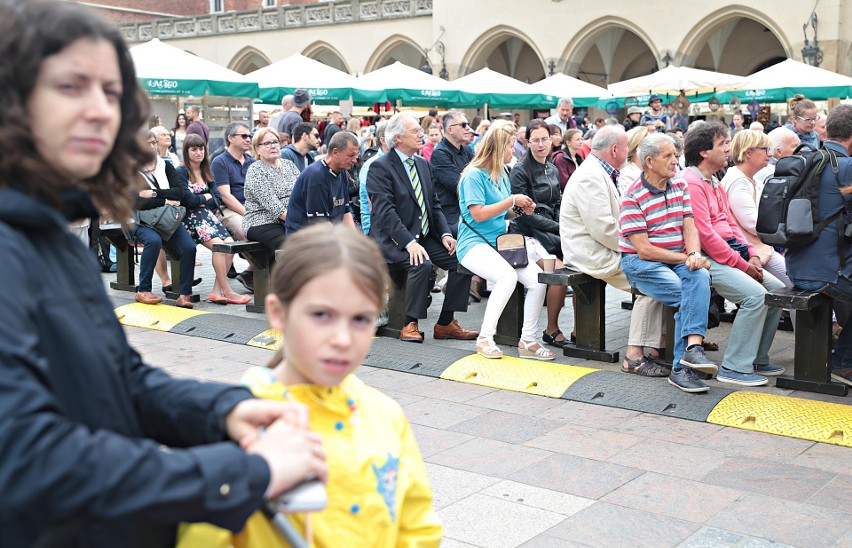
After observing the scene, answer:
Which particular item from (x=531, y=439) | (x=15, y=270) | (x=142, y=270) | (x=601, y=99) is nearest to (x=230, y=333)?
(x=142, y=270)

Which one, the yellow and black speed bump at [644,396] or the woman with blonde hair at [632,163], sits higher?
the woman with blonde hair at [632,163]

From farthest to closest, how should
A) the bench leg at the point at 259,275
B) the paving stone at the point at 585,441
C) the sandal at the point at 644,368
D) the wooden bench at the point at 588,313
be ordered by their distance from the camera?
the bench leg at the point at 259,275, the wooden bench at the point at 588,313, the sandal at the point at 644,368, the paving stone at the point at 585,441

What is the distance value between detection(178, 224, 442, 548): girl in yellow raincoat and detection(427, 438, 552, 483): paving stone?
2.98 m

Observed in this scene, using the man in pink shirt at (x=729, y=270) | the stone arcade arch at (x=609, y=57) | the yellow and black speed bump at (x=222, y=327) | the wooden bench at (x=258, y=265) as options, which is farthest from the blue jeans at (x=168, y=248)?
the stone arcade arch at (x=609, y=57)

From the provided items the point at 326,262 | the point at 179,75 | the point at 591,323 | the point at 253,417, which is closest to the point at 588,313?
the point at 591,323

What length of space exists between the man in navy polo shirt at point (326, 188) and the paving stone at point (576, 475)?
4045mm

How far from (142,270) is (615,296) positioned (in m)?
4.96

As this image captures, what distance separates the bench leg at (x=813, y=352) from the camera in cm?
642

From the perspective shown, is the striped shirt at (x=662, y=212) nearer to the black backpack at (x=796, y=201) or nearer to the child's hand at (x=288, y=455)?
the black backpack at (x=796, y=201)

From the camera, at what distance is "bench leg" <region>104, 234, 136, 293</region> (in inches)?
409

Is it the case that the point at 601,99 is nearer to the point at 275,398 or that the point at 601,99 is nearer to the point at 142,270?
the point at 142,270

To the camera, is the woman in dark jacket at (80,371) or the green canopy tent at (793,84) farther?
the green canopy tent at (793,84)

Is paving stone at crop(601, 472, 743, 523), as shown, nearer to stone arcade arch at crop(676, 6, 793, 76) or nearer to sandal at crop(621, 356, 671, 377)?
sandal at crop(621, 356, 671, 377)

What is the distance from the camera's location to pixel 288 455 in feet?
4.73
